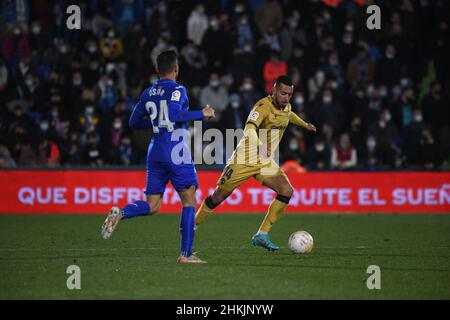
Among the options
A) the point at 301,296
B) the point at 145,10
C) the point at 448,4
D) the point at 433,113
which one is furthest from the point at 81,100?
the point at 301,296

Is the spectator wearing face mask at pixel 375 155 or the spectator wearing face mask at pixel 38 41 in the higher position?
the spectator wearing face mask at pixel 38 41

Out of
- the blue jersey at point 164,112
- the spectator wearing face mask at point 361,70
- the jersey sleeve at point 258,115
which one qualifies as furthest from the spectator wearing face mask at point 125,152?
the blue jersey at point 164,112

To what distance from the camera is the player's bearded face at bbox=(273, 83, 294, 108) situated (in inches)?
461

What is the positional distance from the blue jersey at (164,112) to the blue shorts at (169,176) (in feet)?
0.31

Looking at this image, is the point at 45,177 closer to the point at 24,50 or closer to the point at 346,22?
the point at 24,50

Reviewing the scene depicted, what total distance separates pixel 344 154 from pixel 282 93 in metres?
9.14

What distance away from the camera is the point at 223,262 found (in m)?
10.4

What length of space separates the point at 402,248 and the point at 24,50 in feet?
39.4

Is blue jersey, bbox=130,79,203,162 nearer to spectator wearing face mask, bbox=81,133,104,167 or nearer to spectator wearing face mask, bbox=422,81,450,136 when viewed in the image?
spectator wearing face mask, bbox=81,133,104,167

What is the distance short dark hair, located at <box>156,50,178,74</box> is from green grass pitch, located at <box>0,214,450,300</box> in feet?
7.23

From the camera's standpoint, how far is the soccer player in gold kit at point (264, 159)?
38.9 feet

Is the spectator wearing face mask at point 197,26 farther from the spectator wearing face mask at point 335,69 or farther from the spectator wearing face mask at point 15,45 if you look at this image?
the spectator wearing face mask at point 15,45

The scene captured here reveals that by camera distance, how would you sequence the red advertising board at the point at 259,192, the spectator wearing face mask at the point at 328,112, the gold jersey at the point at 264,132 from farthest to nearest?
the spectator wearing face mask at the point at 328,112 < the red advertising board at the point at 259,192 < the gold jersey at the point at 264,132

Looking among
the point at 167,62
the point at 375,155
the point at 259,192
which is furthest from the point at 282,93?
the point at 375,155
